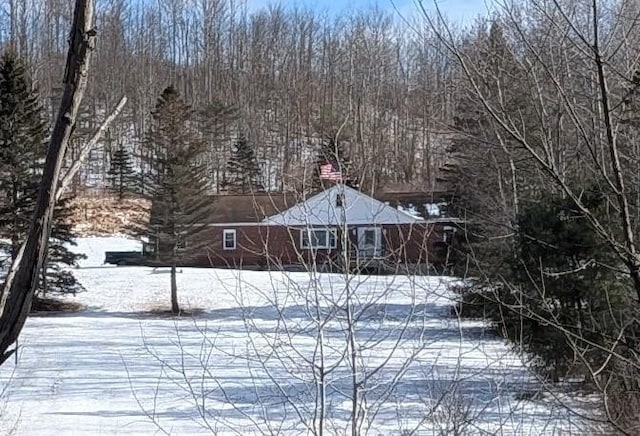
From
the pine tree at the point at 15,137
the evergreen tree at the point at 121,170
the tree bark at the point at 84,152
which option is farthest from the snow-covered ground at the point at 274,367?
the evergreen tree at the point at 121,170

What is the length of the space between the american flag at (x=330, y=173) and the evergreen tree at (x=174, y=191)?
874 inches

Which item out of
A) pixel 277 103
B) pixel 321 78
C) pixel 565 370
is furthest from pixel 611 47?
pixel 277 103

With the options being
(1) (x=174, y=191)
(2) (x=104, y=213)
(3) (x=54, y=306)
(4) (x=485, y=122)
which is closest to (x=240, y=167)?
(2) (x=104, y=213)

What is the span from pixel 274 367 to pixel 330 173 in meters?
4.67

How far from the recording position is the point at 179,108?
27.7 meters

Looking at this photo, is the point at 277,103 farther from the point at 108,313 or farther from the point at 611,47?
the point at 611,47

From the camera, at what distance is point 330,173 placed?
434cm

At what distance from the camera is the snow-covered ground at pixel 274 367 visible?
3.69 m

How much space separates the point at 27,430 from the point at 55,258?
1655 centimetres

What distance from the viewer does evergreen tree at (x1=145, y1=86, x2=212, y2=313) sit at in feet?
86.2

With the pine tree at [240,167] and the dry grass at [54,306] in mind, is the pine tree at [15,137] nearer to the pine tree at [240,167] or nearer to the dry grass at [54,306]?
the dry grass at [54,306]

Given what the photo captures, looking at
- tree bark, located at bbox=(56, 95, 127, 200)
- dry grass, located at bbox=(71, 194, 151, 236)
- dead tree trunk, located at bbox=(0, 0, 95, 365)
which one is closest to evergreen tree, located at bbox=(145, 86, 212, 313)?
dry grass, located at bbox=(71, 194, 151, 236)

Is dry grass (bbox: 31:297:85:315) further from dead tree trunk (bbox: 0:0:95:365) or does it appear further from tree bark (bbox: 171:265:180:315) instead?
dead tree trunk (bbox: 0:0:95:365)

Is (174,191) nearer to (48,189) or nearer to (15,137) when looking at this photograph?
(15,137)
